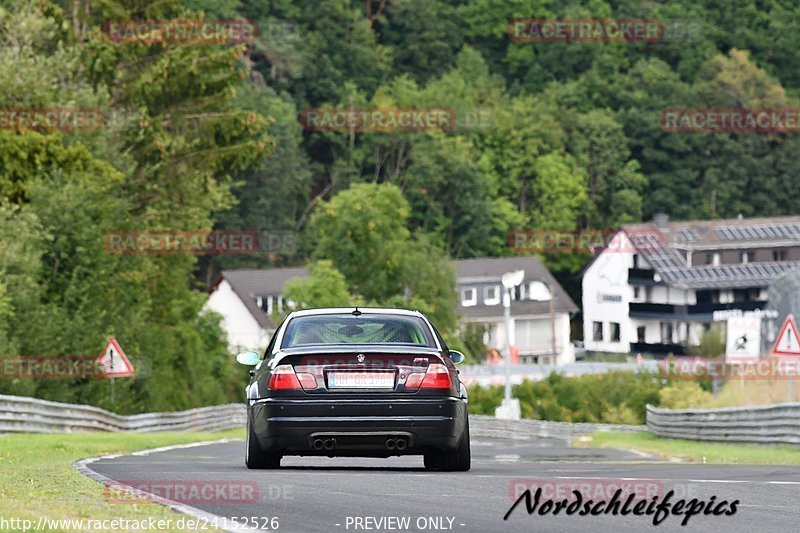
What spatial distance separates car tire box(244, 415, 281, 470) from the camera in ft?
52.7

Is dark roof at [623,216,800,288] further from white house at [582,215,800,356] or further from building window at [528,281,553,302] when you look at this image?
building window at [528,281,553,302]

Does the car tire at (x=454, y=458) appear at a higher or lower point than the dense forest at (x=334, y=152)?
lower

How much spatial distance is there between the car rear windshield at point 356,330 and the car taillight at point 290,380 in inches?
15.3

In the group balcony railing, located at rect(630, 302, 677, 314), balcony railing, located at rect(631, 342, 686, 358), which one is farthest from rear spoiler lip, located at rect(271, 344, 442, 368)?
balcony railing, located at rect(630, 302, 677, 314)

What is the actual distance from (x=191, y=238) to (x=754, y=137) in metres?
89.0

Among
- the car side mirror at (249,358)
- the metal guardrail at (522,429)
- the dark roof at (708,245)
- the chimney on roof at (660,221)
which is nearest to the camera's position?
the car side mirror at (249,358)

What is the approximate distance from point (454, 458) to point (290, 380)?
1838 millimetres

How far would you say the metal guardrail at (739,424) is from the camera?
91.2 feet

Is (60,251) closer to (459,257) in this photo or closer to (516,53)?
(459,257)

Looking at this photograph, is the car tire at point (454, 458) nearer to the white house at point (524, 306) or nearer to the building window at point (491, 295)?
the white house at point (524, 306)

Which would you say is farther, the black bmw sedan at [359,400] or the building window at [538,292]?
the building window at [538,292]

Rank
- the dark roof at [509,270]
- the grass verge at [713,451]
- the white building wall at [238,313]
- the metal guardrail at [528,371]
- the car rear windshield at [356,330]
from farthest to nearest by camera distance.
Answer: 1. the dark roof at [509,270]
2. the white building wall at [238,313]
3. the metal guardrail at [528,371]
4. the grass verge at [713,451]
5. the car rear windshield at [356,330]

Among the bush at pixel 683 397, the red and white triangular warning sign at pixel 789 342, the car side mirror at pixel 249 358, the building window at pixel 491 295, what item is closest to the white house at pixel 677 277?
the building window at pixel 491 295

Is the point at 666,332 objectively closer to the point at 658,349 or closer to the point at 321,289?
the point at 658,349
